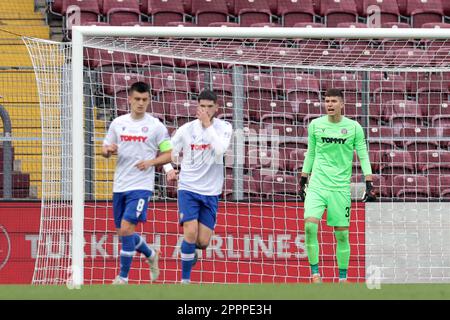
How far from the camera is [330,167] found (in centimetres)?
1066

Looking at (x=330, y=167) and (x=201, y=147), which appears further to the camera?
(x=330, y=167)

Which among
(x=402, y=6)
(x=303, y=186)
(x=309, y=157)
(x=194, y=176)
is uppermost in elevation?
(x=402, y=6)

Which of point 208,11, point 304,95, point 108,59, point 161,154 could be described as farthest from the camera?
point 208,11

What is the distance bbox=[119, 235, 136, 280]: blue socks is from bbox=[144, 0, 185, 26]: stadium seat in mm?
5558

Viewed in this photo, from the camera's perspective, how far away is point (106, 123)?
42.4ft

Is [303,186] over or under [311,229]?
over

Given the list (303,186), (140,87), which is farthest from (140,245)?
(303,186)

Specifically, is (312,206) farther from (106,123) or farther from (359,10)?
(359,10)

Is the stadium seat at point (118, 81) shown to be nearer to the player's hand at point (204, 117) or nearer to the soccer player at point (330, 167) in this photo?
the player's hand at point (204, 117)

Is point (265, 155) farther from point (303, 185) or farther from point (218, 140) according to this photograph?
point (218, 140)

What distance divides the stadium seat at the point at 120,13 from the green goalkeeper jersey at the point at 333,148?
16.9 ft

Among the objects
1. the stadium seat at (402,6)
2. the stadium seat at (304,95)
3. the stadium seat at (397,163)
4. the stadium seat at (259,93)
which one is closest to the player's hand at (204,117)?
the stadium seat at (259,93)

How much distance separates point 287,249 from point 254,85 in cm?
170

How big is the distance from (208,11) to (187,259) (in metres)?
5.68
